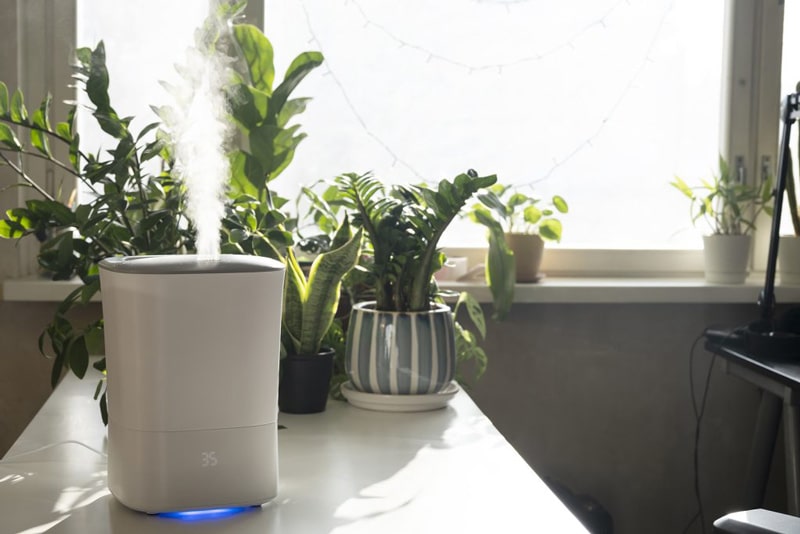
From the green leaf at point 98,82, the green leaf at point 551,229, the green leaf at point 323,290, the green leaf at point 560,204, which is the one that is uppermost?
the green leaf at point 98,82

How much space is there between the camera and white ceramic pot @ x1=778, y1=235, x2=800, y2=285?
2217mm

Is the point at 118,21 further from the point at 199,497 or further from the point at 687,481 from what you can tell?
the point at 687,481

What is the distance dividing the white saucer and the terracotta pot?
2.19 feet

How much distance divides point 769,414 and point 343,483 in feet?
4.02

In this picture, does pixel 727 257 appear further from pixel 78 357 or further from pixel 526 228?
pixel 78 357

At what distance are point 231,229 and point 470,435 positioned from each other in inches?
19.0

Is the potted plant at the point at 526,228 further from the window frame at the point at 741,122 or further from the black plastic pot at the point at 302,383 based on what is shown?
the black plastic pot at the point at 302,383

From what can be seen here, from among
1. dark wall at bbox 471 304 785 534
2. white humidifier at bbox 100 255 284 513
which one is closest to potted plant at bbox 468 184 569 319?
dark wall at bbox 471 304 785 534

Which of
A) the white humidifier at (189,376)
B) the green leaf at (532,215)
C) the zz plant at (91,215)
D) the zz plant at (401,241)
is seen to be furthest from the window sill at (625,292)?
the white humidifier at (189,376)

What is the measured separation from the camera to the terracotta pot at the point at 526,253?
2.15 metres

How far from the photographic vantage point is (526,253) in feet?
7.07

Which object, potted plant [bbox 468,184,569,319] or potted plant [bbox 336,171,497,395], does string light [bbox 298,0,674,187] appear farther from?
potted plant [bbox 336,171,497,395]

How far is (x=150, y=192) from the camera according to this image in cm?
152

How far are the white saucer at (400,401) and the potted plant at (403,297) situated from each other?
0.05ft
